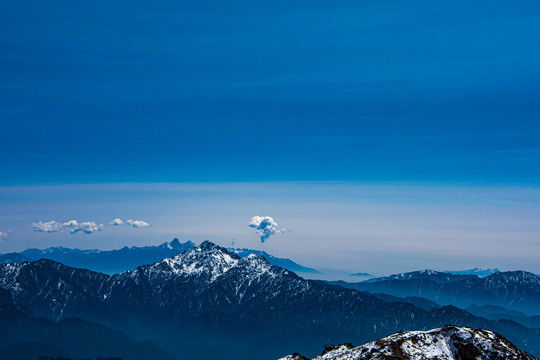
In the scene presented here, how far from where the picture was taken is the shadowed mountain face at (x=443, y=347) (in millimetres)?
169375

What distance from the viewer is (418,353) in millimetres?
171250

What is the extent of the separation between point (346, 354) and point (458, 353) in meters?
38.7

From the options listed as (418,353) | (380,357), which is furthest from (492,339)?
(380,357)

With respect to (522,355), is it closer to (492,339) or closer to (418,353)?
(492,339)

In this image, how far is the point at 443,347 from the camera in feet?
575

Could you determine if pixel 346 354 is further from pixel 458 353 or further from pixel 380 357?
pixel 458 353

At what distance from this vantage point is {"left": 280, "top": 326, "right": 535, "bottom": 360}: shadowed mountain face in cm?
16938

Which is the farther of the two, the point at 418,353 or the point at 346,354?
the point at 346,354

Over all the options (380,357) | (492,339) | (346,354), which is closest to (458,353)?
(492,339)

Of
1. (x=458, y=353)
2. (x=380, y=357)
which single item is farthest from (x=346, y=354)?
(x=458, y=353)

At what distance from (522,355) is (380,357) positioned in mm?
47842

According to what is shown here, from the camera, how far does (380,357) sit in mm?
169250

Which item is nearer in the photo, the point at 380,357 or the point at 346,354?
the point at 380,357

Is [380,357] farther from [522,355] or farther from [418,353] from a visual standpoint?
[522,355]
